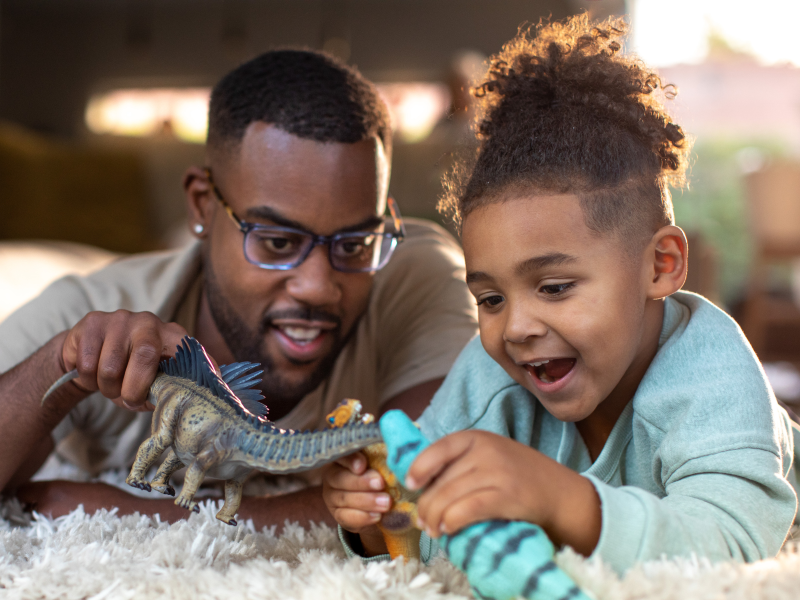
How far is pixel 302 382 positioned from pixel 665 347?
0.70 metres

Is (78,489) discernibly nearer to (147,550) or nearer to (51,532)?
(51,532)

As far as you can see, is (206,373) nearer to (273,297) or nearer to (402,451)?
(402,451)

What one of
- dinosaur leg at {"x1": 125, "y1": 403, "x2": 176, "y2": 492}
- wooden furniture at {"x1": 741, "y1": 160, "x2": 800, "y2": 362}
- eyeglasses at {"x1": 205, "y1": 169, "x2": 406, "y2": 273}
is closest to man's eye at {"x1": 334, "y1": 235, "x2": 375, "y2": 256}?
eyeglasses at {"x1": 205, "y1": 169, "x2": 406, "y2": 273}

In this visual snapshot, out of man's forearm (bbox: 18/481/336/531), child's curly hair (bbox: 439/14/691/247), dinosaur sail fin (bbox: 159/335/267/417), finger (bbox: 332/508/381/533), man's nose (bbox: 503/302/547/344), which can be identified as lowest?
man's forearm (bbox: 18/481/336/531)

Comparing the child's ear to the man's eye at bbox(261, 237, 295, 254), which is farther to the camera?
the man's eye at bbox(261, 237, 295, 254)

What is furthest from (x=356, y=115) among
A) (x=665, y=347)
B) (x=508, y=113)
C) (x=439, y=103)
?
(x=439, y=103)

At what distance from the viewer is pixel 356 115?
1354 millimetres

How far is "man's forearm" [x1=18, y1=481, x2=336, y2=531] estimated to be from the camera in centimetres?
112

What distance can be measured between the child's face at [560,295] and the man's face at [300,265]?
0.40 meters

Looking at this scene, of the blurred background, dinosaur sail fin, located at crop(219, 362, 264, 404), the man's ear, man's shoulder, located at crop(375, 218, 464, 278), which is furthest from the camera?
the blurred background

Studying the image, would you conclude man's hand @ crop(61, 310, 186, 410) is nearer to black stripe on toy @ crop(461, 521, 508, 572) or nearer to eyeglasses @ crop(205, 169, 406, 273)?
eyeglasses @ crop(205, 169, 406, 273)

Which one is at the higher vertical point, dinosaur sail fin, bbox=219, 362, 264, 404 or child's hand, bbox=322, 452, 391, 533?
dinosaur sail fin, bbox=219, 362, 264, 404

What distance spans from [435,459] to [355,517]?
170 millimetres

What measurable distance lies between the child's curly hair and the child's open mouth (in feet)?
0.62
